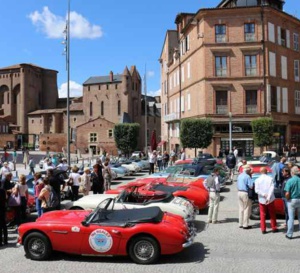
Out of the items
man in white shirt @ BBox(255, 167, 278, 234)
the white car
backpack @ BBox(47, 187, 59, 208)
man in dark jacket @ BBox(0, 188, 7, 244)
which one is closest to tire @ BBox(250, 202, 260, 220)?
man in white shirt @ BBox(255, 167, 278, 234)

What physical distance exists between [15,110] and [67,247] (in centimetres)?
9753

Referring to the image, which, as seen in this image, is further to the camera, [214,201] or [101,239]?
[214,201]

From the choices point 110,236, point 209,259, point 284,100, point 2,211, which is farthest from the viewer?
point 284,100

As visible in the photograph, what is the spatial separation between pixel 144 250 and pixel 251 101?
31.2 meters

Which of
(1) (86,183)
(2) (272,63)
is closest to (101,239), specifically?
(1) (86,183)

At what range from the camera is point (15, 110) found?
98688mm

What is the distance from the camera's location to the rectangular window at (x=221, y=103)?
1438 inches

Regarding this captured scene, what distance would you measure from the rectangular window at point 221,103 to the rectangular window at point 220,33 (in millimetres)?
5050

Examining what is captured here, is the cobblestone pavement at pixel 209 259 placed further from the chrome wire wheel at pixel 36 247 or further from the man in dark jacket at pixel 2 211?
the man in dark jacket at pixel 2 211

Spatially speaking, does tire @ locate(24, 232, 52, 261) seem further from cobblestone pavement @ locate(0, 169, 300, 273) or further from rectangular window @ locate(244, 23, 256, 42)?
rectangular window @ locate(244, 23, 256, 42)

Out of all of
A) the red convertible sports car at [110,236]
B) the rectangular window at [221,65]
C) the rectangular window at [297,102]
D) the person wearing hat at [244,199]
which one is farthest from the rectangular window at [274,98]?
the red convertible sports car at [110,236]

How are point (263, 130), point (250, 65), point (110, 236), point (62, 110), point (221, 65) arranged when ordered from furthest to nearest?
point (62, 110), point (221, 65), point (250, 65), point (263, 130), point (110, 236)

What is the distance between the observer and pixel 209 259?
7672 millimetres

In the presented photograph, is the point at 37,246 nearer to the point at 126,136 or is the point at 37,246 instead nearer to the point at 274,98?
the point at 274,98
